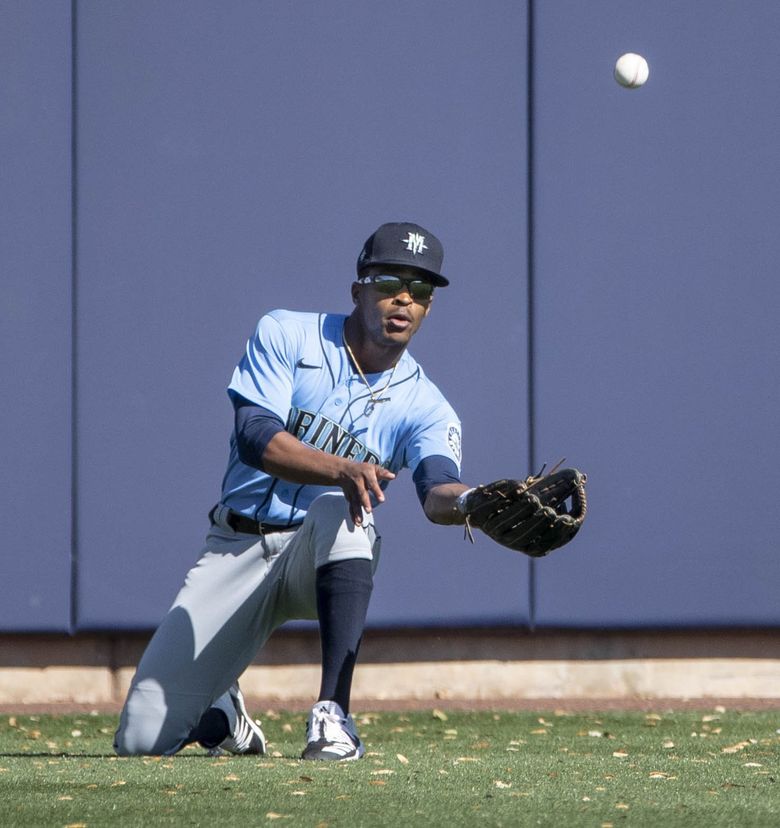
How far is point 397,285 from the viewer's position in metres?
3.93

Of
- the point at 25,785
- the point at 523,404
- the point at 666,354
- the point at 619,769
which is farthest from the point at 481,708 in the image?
the point at 25,785

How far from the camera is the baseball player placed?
387 centimetres

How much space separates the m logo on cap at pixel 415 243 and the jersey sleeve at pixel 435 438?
1.36 ft

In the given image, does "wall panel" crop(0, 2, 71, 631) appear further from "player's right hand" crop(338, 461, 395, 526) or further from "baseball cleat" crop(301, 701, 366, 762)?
"player's right hand" crop(338, 461, 395, 526)

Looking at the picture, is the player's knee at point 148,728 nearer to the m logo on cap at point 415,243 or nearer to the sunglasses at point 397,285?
the sunglasses at point 397,285

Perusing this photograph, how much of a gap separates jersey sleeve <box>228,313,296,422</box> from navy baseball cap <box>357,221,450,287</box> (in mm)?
267

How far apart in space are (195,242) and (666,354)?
1.73m

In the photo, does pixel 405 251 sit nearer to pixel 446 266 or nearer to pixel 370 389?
pixel 370 389

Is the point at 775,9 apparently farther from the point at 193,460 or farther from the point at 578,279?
the point at 193,460

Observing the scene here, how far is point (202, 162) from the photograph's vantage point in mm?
5492

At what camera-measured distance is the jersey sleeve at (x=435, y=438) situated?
3936mm

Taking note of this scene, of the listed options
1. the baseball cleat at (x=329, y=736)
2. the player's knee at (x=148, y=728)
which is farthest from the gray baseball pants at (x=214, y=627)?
the baseball cleat at (x=329, y=736)

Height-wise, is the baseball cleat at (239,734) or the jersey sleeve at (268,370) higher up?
the jersey sleeve at (268,370)

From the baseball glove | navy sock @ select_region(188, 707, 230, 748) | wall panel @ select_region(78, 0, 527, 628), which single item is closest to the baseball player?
navy sock @ select_region(188, 707, 230, 748)
